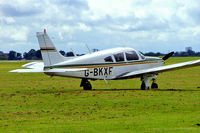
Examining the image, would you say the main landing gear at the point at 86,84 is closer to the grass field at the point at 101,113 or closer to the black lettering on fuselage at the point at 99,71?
the black lettering on fuselage at the point at 99,71

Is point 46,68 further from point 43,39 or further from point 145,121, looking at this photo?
point 145,121

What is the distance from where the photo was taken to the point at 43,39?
2055cm

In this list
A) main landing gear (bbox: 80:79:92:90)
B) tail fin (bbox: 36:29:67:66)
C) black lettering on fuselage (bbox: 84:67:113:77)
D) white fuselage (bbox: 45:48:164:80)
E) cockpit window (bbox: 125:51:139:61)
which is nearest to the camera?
tail fin (bbox: 36:29:67:66)

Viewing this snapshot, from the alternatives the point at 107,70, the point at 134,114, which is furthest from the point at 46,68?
the point at 134,114

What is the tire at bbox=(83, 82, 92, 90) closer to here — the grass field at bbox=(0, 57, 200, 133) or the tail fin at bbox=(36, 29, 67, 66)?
the tail fin at bbox=(36, 29, 67, 66)

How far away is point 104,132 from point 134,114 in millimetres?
3289

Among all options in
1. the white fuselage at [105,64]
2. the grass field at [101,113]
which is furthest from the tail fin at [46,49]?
the grass field at [101,113]

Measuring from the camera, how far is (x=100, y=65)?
21.8 metres

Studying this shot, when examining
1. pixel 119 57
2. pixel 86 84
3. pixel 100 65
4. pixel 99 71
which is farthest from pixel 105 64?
pixel 86 84

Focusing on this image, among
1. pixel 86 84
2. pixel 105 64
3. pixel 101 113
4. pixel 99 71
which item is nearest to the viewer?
pixel 101 113

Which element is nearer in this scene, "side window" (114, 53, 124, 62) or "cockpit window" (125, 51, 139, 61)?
"side window" (114, 53, 124, 62)

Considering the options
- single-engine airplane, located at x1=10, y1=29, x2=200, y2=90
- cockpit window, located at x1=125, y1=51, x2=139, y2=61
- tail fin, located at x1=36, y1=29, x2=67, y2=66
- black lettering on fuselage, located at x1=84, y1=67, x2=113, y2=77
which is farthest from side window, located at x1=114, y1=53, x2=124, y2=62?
tail fin, located at x1=36, y1=29, x2=67, y2=66

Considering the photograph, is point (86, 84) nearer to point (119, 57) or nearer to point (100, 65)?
point (100, 65)

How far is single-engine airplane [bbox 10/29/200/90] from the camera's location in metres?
20.6
